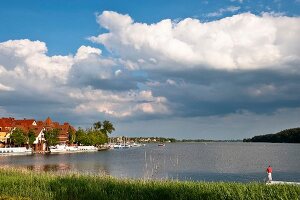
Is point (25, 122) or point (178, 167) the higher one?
point (25, 122)

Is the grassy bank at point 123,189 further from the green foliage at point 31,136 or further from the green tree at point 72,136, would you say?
the green tree at point 72,136

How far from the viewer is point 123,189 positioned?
25969 mm

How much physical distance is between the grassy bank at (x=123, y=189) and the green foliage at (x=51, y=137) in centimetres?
13073

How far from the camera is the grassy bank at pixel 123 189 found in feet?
72.0

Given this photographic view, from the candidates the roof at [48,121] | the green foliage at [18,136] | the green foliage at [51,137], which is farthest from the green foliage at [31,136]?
the roof at [48,121]

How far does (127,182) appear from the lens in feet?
94.4

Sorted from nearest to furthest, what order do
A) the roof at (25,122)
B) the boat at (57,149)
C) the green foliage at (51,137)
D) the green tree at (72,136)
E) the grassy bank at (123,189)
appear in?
the grassy bank at (123,189), the boat at (57,149), the green foliage at (51,137), the roof at (25,122), the green tree at (72,136)

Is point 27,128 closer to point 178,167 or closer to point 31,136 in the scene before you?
point 31,136

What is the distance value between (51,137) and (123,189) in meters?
136

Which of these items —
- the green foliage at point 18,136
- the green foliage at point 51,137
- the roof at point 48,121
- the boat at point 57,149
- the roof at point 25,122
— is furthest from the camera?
the roof at point 48,121

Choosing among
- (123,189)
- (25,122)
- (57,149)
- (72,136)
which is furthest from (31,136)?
(123,189)

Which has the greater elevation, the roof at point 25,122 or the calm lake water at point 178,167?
the roof at point 25,122

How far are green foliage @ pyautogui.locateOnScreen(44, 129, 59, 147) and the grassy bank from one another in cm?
13073

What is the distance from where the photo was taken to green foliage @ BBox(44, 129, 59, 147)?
6179 inches
